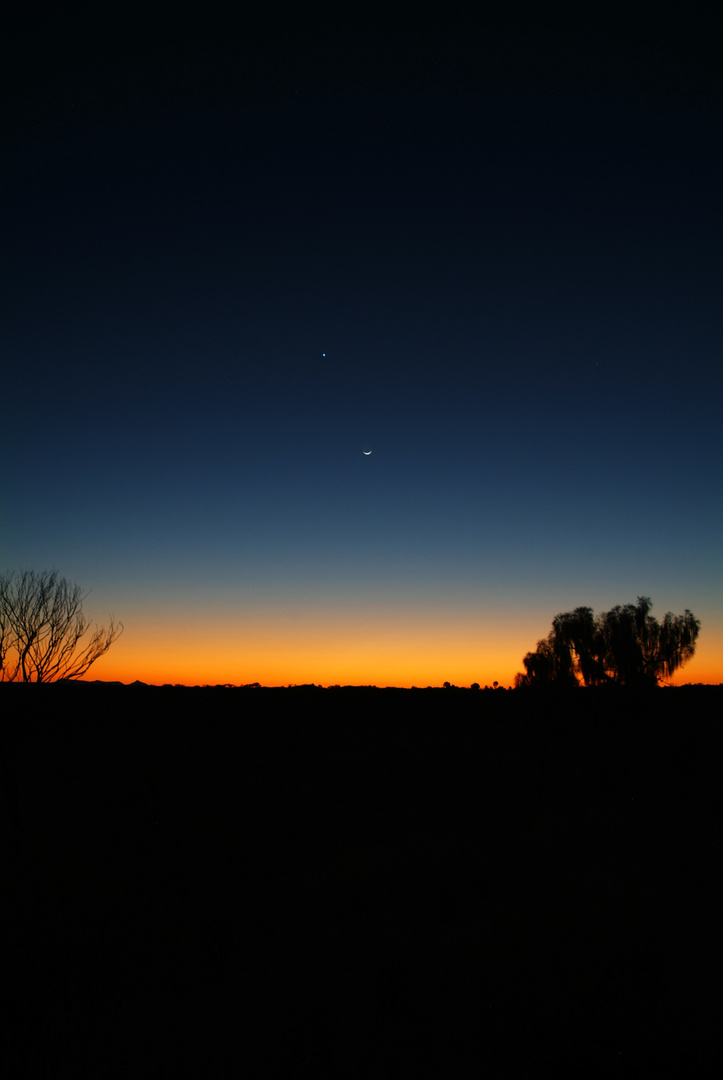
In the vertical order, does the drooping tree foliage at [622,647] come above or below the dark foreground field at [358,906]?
above

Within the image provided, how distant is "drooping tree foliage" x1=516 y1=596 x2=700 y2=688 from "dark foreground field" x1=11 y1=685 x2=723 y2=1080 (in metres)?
6.82

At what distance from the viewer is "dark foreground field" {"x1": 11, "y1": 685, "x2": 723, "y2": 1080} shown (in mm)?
6188

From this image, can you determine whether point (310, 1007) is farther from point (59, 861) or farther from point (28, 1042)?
point (59, 861)

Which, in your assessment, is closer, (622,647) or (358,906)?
(358,906)

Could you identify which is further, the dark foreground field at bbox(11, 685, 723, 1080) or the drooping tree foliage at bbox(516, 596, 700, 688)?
the drooping tree foliage at bbox(516, 596, 700, 688)

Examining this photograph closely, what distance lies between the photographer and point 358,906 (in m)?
10.1

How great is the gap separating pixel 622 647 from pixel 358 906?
25699 mm

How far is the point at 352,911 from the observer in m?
9.90

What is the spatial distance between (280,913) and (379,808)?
781cm

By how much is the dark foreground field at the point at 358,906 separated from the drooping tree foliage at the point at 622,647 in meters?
6.82

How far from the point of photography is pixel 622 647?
30938 millimetres

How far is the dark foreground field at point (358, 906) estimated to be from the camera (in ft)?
20.3

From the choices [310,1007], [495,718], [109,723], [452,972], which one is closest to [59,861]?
[310,1007]

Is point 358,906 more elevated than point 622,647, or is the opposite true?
point 622,647
